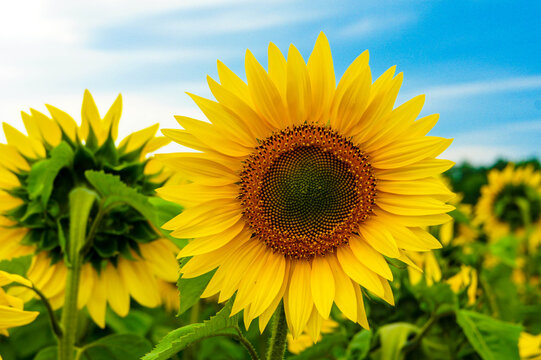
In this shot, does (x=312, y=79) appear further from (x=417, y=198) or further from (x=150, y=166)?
(x=150, y=166)

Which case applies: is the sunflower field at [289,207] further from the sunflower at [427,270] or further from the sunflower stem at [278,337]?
the sunflower at [427,270]

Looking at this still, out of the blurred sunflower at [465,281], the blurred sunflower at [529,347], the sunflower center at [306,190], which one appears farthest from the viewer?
the blurred sunflower at [465,281]

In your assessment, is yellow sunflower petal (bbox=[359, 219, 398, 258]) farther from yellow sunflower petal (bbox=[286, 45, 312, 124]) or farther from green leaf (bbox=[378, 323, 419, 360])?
green leaf (bbox=[378, 323, 419, 360])

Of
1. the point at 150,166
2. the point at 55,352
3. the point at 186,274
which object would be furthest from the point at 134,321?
the point at 186,274

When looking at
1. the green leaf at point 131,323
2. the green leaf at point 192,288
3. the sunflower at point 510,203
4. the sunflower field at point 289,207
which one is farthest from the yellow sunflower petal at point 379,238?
the sunflower at point 510,203

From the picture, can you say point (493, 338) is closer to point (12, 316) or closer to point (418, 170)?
point (418, 170)
